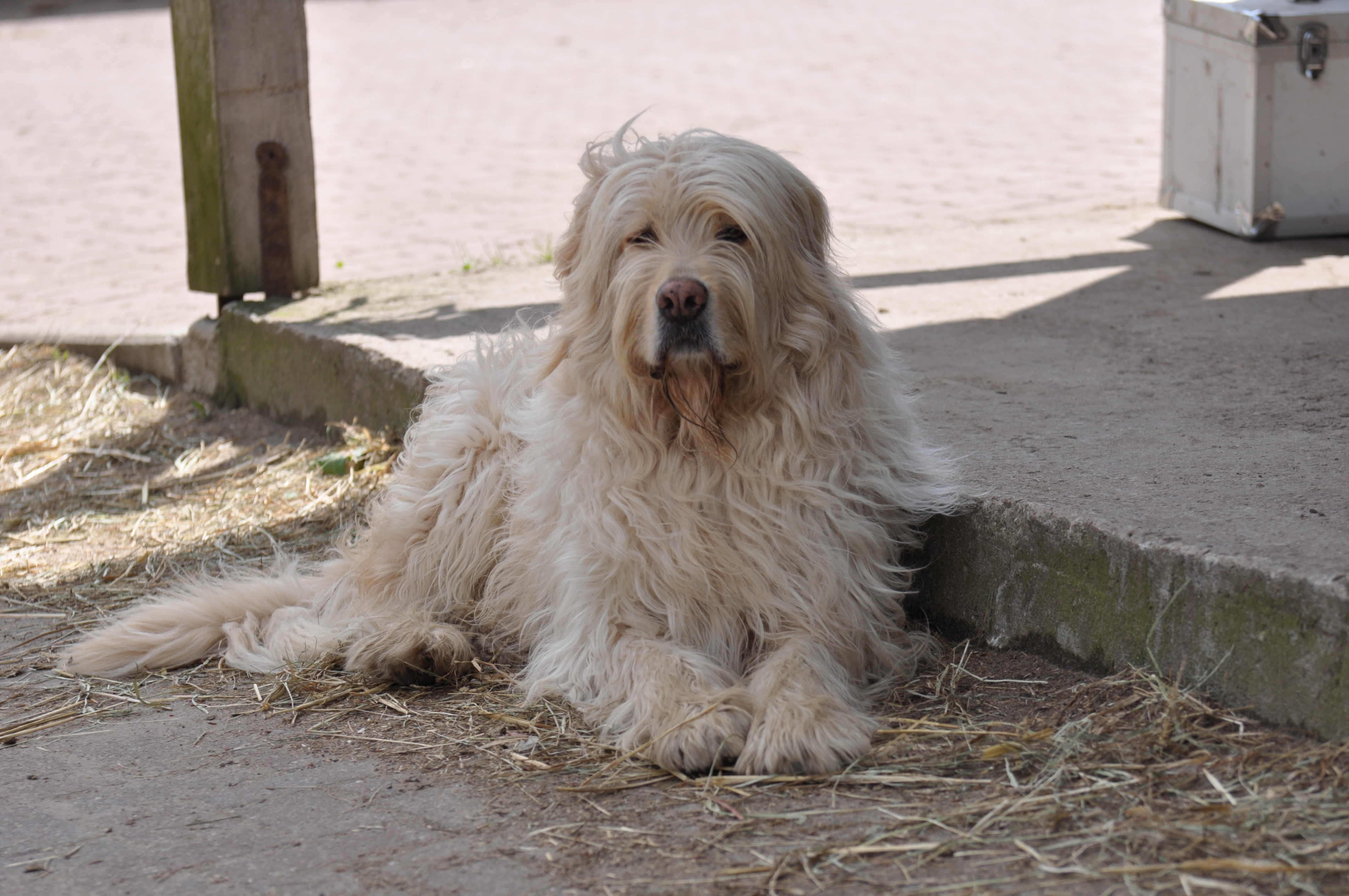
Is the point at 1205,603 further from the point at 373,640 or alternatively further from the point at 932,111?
the point at 932,111

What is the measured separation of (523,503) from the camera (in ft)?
13.8

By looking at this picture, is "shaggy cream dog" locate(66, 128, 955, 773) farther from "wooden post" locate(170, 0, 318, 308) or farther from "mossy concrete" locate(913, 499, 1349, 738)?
"wooden post" locate(170, 0, 318, 308)

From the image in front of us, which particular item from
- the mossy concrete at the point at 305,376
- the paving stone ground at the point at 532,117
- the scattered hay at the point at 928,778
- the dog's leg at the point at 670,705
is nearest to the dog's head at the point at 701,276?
the dog's leg at the point at 670,705

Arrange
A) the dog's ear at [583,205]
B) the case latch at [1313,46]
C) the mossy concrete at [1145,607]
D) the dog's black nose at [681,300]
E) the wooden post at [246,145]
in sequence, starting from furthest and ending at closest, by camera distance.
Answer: the case latch at [1313,46], the wooden post at [246,145], the dog's ear at [583,205], the dog's black nose at [681,300], the mossy concrete at [1145,607]

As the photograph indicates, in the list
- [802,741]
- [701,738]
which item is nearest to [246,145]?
[701,738]

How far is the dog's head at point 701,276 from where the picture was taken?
3.49 meters

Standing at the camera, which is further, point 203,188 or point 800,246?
point 203,188

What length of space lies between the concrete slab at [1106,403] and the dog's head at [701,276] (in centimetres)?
73

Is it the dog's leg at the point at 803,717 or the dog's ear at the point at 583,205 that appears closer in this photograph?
the dog's leg at the point at 803,717

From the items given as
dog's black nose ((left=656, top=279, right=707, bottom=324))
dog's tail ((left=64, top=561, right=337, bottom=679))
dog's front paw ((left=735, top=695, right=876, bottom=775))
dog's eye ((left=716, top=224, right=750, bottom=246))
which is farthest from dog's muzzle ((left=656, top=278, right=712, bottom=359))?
dog's tail ((left=64, top=561, right=337, bottom=679))

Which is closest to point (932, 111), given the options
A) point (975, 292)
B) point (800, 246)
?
point (975, 292)

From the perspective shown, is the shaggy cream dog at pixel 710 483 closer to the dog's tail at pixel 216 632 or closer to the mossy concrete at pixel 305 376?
the dog's tail at pixel 216 632

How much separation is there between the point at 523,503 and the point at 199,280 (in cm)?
392

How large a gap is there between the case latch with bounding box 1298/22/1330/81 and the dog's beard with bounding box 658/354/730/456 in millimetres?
5099
